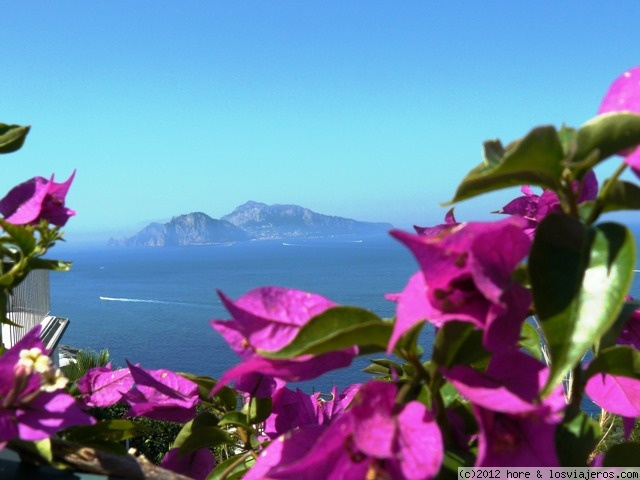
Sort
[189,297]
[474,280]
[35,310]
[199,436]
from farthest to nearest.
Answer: [189,297]
[35,310]
[199,436]
[474,280]

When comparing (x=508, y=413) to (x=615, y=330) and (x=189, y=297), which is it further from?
(x=189, y=297)

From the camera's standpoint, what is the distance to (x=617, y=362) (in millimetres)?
336

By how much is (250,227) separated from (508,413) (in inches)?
3918

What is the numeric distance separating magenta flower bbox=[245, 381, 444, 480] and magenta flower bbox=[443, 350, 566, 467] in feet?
0.06

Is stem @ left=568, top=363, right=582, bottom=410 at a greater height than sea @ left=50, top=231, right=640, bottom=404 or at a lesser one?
greater

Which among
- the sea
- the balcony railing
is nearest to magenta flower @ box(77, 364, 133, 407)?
the balcony railing

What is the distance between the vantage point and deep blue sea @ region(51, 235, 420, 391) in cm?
2583

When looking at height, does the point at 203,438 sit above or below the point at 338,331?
below

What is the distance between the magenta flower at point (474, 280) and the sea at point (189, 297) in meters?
15.0

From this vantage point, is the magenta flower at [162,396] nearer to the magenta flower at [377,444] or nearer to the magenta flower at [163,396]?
the magenta flower at [163,396]

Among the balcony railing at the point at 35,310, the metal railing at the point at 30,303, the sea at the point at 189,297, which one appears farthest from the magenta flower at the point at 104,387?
the sea at the point at 189,297

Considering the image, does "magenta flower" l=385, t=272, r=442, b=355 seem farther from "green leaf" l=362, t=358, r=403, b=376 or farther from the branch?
"green leaf" l=362, t=358, r=403, b=376

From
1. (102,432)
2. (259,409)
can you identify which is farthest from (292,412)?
A: (102,432)

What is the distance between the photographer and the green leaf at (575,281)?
241 millimetres
